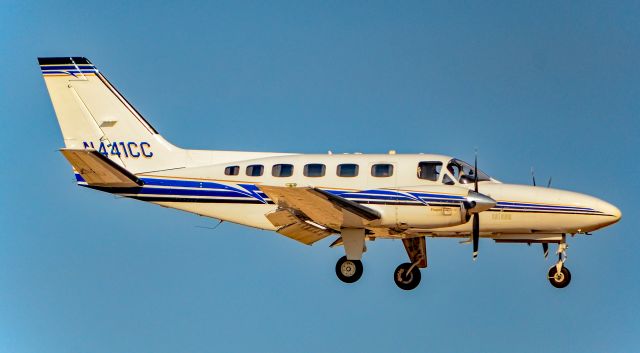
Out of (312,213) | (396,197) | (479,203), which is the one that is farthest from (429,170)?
(312,213)

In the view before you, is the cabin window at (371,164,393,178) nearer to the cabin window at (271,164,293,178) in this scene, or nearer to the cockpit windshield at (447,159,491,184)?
the cockpit windshield at (447,159,491,184)

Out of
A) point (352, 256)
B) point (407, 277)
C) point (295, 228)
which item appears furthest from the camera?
point (407, 277)

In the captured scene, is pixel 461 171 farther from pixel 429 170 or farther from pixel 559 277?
pixel 559 277

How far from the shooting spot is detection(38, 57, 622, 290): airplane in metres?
28.3

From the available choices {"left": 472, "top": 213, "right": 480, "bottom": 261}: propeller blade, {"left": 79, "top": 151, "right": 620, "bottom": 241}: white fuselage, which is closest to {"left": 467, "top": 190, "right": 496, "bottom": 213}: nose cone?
{"left": 79, "top": 151, "right": 620, "bottom": 241}: white fuselage

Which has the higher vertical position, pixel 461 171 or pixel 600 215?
pixel 461 171

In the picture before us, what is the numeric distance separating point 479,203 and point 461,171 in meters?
1.69

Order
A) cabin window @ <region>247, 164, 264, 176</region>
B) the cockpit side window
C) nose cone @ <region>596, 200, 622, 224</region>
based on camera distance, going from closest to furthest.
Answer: nose cone @ <region>596, 200, 622, 224</region> → the cockpit side window → cabin window @ <region>247, 164, 264, 176</region>

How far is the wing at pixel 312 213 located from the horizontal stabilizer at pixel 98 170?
459 centimetres

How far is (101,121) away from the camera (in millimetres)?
32656

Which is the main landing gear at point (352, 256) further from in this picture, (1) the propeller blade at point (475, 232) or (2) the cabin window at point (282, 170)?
(1) the propeller blade at point (475, 232)

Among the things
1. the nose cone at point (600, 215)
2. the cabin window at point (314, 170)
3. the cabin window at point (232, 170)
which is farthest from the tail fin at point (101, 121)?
the nose cone at point (600, 215)

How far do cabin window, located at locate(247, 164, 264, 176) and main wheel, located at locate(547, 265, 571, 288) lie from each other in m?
8.83

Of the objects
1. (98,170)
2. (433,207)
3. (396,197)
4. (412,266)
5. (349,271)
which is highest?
(98,170)
